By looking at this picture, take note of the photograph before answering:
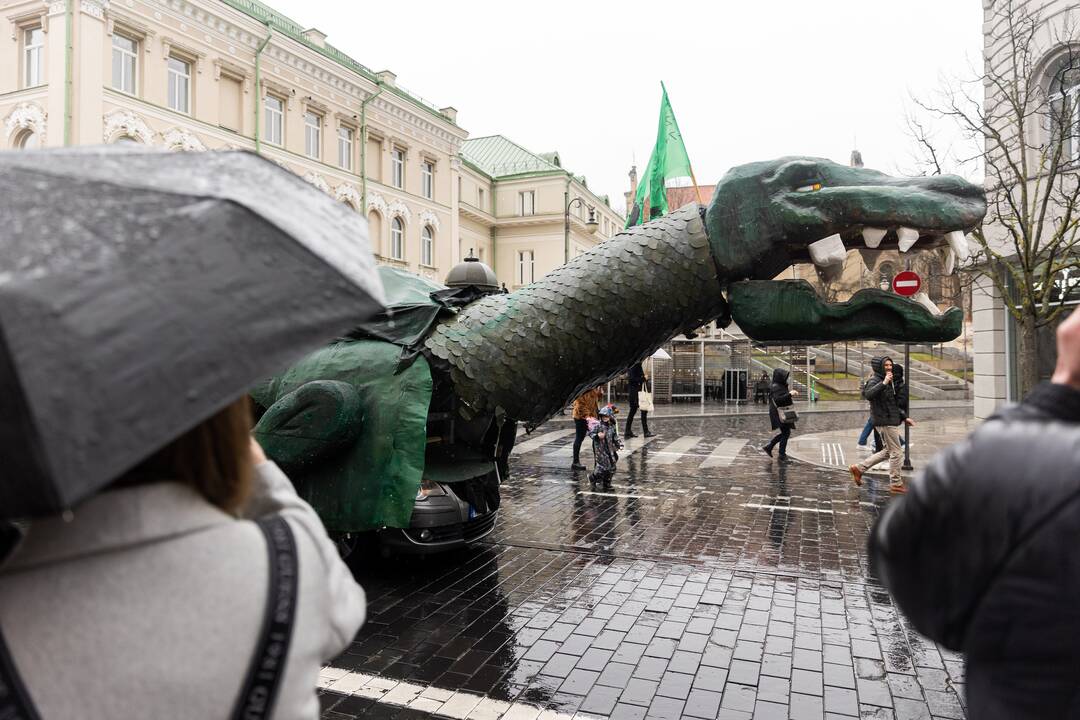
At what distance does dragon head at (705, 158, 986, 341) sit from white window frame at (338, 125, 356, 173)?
2349 centimetres

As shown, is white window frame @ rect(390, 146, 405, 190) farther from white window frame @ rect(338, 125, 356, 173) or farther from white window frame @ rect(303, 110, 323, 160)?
white window frame @ rect(303, 110, 323, 160)

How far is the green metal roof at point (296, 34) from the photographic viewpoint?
20766 millimetres

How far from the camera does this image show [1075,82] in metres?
11.6

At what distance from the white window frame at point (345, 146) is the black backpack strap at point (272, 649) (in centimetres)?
2541

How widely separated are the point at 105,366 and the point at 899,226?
2.94 metres

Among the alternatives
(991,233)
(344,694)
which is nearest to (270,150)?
(991,233)

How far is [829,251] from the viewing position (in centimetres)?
301

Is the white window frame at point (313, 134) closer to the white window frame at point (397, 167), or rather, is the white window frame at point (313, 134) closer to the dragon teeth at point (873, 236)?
the white window frame at point (397, 167)

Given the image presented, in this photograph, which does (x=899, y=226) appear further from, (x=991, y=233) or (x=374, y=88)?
(x=374, y=88)

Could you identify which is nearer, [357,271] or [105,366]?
[105,366]

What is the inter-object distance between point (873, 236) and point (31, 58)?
68.7ft

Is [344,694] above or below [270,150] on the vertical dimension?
below

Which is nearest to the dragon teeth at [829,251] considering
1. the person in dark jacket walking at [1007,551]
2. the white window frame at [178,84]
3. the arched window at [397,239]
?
the person in dark jacket walking at [1007,551]

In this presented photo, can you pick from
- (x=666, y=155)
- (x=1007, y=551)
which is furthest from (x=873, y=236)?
(x=666, y=155)
